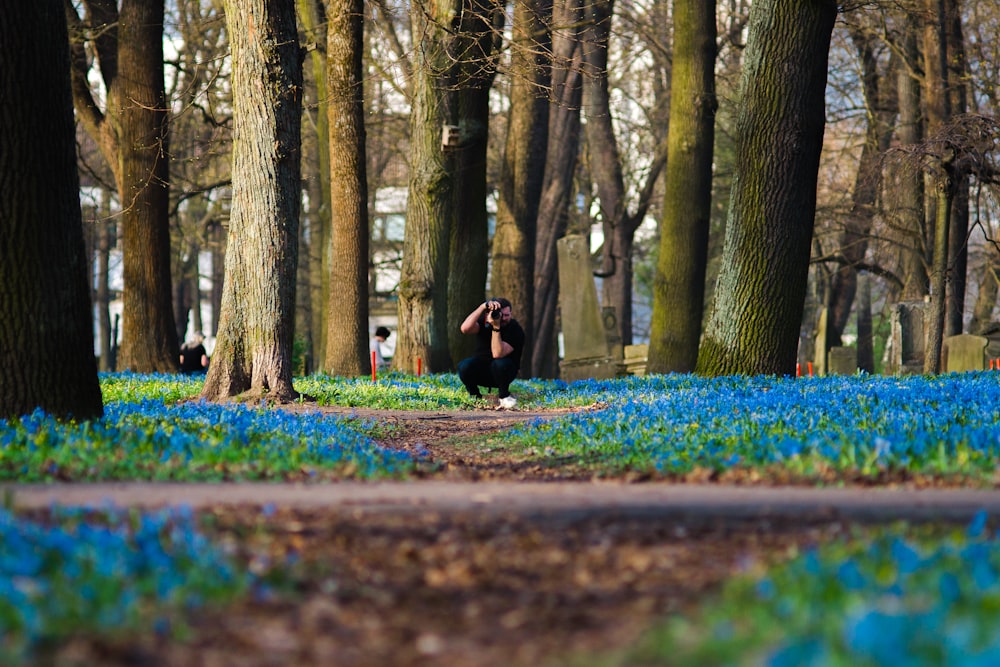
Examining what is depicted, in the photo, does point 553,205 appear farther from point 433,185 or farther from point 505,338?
point 505,338

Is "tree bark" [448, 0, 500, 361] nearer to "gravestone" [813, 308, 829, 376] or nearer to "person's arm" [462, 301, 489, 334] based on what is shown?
"person's arm" [462, 301, 489, 334]

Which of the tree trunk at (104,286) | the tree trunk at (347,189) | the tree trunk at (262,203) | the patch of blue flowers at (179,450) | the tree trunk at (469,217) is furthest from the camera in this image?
the tree trunk at (104,286)

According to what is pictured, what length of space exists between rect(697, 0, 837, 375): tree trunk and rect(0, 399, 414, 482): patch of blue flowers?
7.56 m

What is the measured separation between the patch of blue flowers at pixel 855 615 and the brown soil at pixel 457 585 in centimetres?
26

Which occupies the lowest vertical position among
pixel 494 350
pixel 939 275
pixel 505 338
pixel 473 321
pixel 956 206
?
pixel 494 350

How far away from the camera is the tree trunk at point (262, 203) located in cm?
1400

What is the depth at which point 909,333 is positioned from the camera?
92.3 feet

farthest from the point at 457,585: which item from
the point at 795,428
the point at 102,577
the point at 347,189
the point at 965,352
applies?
the point at 965,352

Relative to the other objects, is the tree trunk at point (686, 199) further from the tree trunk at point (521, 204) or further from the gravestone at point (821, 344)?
the gravestone at point (821, 344)

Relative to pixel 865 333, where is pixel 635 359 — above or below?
below

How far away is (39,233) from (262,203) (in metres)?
4.61

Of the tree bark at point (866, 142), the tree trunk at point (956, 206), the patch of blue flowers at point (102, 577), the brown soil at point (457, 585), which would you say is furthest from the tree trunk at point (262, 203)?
the tree bark at point (866, 142)

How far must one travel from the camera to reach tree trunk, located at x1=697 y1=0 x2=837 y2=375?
16.1m

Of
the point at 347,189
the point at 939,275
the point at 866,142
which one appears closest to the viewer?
the point at 347,189
